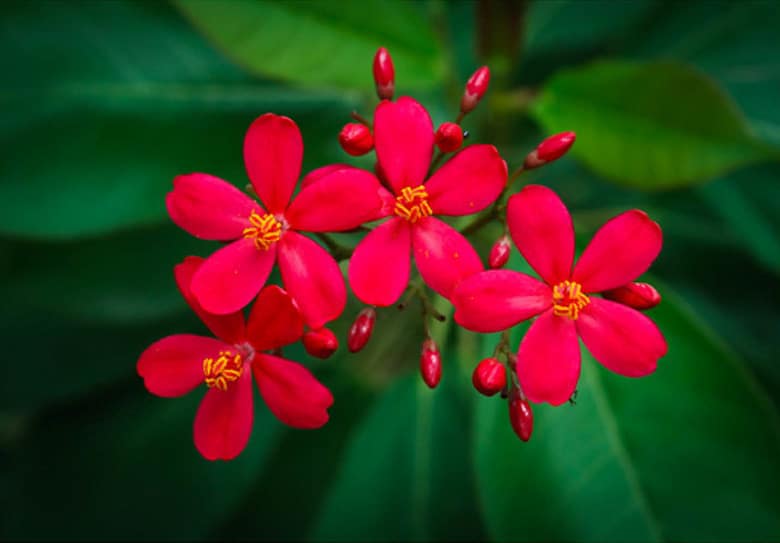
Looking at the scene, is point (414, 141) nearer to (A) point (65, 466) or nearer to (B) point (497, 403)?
(B) point (497, 403)

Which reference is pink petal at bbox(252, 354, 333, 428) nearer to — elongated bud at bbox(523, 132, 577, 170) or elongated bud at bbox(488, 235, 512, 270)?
elongated bud at bbox(488, 235, 512, 270)

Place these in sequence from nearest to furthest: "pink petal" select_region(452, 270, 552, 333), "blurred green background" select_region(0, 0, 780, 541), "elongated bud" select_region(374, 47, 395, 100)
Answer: "pink petal" select_region(452, 270, 552, 333) < "elongated bud" select_region(374, 47, 395, 100) < "blurred green background" select_region(0, 0, 780, 541)

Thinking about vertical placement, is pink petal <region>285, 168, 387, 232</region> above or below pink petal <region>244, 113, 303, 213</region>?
below

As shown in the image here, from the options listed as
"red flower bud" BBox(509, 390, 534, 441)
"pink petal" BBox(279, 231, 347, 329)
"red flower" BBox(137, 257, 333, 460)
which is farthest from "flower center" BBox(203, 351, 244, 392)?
"red flower bud" BBox(509, 390, 534, 441)

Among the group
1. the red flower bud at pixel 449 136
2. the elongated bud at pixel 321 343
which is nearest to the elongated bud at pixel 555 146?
the red flower bud at pixel 449 136

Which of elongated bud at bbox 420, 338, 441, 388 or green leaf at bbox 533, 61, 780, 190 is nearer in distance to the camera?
elongated bud at bbox 420, 338, 441, 388

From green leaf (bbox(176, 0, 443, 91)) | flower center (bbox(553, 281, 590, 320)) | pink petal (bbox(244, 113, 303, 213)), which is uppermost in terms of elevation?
green leaf (bbox(176, 0, 443, 91))

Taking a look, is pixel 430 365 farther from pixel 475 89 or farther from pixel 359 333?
pixel 475 89

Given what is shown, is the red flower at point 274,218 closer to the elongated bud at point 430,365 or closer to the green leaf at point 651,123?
the elongated bud at point 430,365
